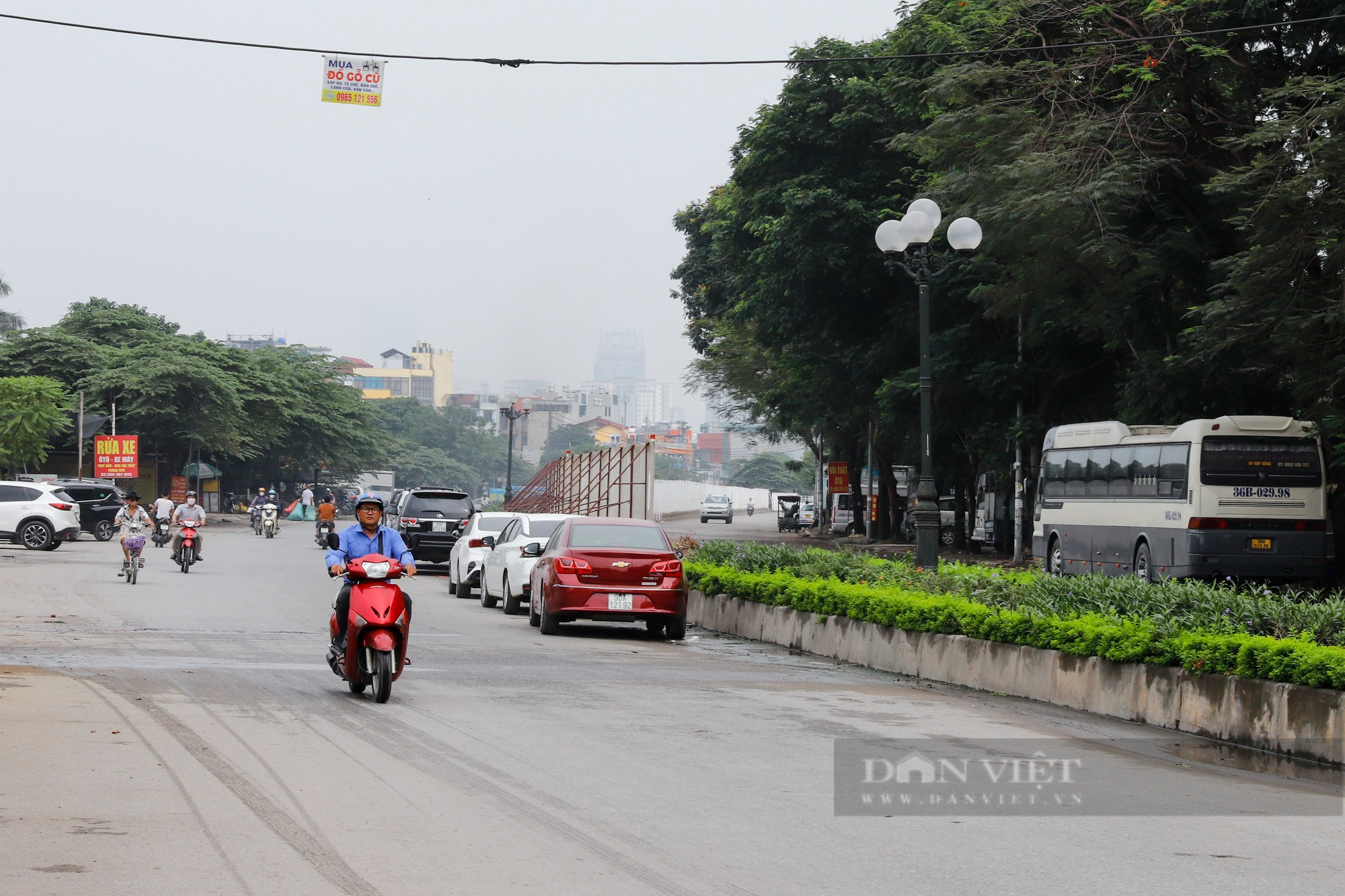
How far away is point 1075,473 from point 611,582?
15.0 m

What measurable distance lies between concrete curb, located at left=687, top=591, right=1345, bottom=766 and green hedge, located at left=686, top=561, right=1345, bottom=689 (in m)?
0.08

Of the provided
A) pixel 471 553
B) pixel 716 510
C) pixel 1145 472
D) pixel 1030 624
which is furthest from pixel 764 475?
pixel 1030 624

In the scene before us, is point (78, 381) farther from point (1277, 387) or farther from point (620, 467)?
point (1277, 387)

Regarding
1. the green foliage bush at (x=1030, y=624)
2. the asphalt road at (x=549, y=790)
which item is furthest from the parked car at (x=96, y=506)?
the asphalt road at (x=549, y=790)

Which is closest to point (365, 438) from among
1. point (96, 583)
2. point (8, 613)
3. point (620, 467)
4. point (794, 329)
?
point (620, 467)

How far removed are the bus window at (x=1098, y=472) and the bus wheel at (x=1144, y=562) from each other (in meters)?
1.75

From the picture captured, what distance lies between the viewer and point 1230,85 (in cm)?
2866

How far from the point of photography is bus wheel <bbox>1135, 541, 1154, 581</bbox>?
2619 cm

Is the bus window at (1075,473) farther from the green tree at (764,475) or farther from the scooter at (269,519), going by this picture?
the green tree at (764,475)

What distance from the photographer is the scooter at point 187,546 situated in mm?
29531

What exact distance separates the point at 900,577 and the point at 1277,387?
562 inches

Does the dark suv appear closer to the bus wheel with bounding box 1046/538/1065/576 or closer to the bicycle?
the bicycle

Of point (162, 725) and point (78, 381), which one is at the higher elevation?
point (78, 381)

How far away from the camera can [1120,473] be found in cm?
2775
